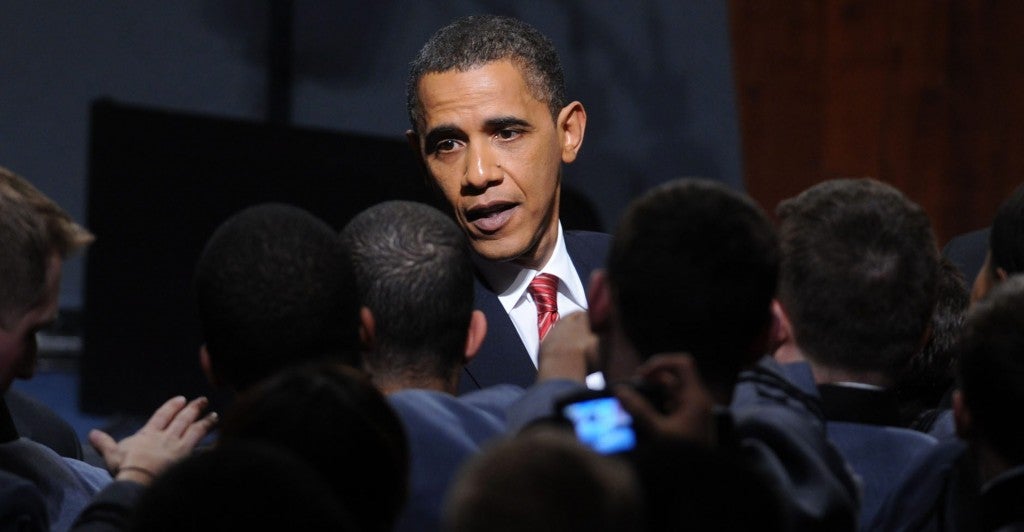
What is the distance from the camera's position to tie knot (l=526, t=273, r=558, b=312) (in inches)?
91.7

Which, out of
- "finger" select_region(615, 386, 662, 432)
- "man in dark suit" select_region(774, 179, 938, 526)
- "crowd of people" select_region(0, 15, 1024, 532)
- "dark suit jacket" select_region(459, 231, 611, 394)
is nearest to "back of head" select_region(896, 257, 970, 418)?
"crowd of people" select_region(0, 15, 1024, 532)

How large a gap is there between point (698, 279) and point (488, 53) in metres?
→ 1.11

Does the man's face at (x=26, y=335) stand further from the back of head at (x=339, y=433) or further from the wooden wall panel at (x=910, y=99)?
the wooden wall panel at (x=910, y=99)

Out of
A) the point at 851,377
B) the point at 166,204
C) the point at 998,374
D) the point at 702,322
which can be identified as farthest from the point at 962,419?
the point at 166,204

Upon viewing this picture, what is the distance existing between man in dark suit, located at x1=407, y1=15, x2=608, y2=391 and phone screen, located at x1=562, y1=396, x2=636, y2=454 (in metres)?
0.98

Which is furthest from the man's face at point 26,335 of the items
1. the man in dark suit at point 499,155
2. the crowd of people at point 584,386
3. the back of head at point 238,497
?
the man in dark suit at point 499,155

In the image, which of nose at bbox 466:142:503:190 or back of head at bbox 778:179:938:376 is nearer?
back of head at bbox 778:179:938:376

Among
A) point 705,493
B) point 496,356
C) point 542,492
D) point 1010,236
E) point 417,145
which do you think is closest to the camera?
point 542,492

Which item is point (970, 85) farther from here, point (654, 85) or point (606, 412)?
point (606, 412)

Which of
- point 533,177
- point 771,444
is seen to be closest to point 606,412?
point 771,444

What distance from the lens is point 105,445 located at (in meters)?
1.53

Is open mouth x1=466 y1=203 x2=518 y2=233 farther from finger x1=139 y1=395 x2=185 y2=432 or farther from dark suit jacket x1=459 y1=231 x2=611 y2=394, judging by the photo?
finger x1=139 y1=395 x2=185 y2=432

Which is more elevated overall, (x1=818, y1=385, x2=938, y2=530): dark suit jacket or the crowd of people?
the crowd of people

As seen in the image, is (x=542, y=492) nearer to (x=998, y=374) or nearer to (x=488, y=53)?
(x=998, y=374)
